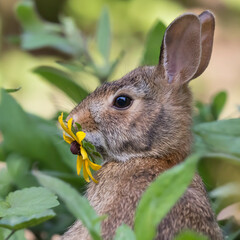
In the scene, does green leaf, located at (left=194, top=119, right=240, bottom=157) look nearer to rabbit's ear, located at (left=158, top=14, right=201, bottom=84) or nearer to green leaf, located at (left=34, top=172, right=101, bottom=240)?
rabbit's ear, located at (left=158, top=14, right=201, bottom=84)

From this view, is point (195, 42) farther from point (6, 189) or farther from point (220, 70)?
point (220, 70)

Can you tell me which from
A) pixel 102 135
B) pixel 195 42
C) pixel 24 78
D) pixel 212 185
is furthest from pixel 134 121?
pixel 24 78

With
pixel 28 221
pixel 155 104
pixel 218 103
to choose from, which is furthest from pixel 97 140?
pixel 218 103

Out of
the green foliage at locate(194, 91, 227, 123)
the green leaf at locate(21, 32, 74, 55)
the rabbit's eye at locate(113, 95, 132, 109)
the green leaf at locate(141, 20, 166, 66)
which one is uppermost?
the green leaf at locate(21, 32, 74, 55)

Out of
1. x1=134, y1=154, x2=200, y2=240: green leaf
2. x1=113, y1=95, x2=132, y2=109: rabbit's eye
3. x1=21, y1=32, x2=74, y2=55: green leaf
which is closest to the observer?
x1=134, y1=154, x2=200, y2=240: green leaf

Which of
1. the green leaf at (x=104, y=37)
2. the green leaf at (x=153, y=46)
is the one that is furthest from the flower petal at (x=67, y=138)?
the green leaf at (x=104, y=37)

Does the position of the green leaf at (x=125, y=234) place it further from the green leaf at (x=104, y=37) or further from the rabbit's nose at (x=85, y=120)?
the green leaf at (x=104, y=37)

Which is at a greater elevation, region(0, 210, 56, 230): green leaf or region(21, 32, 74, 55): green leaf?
region(21, 32, 74, 55): green leaf

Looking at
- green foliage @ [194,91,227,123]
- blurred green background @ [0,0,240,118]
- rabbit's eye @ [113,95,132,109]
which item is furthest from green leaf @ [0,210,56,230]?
blurred green background @ [0,0,240,118]
